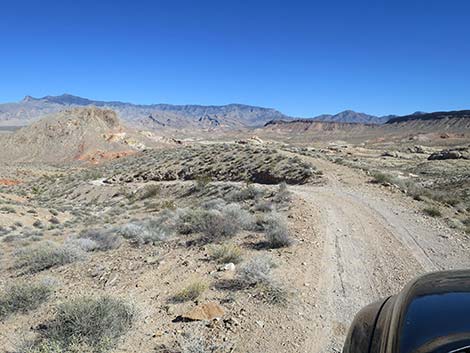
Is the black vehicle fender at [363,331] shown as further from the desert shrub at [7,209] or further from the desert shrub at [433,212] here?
the desert shrub at [7,209]

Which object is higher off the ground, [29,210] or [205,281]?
[205,281]

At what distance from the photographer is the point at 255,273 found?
279 inches

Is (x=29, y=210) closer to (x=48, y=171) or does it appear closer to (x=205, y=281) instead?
(x=205, y=281)

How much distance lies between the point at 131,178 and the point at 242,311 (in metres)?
32.7

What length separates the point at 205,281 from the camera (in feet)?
24.1

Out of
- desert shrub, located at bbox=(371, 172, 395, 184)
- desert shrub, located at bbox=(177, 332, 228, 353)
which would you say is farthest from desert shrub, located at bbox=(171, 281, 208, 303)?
desert shrub, located at bbox=(371, 172, 395, 184)

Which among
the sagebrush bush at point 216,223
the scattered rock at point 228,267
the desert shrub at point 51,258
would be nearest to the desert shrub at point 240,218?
the sagebrush bush at point 216,223

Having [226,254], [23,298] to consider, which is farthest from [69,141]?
[23,298]

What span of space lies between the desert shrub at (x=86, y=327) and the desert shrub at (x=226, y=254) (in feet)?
9.28

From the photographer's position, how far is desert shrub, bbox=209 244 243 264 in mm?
8398

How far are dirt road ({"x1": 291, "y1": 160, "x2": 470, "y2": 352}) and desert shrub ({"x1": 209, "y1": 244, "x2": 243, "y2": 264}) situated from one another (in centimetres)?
148

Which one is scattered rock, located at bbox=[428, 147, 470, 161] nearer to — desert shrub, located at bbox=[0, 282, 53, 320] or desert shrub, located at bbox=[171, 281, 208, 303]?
desert shrub, located at bbox=[171, 281, 208, 303]

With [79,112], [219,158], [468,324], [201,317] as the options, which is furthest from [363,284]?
[79,112]

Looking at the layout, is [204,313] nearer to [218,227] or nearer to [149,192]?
[218,227]
